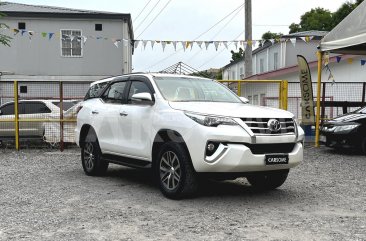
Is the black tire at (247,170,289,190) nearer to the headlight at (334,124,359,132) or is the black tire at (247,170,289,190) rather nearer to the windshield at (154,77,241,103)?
the windshield at (154,77,241,103)

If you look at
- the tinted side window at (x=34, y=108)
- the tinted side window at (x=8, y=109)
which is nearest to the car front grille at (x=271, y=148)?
the tinted side window at (x=34, y=108)

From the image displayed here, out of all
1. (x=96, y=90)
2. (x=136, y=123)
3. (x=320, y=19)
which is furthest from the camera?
(x=320, y=19)

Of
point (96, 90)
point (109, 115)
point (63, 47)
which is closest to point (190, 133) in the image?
point (109, 115)

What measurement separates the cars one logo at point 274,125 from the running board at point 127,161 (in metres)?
1.87

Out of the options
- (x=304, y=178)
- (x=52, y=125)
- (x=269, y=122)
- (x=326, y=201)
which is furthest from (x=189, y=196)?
(x=52, y=125)

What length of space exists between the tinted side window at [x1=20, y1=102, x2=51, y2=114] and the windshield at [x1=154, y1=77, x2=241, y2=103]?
6541 mm

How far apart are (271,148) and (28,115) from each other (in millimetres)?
8712

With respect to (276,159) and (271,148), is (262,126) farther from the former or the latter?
(276,159)

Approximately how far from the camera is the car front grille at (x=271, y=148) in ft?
18.9

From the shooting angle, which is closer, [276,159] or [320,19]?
[276,159]

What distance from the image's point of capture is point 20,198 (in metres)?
6.36

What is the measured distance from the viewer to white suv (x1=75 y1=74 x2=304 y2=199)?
5.66 m

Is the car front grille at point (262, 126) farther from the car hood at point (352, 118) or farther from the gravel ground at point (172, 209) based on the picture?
the car hood at point (352, 118)

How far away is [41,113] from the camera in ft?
41.6
